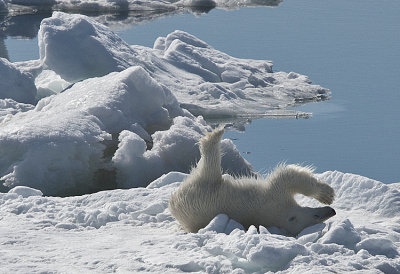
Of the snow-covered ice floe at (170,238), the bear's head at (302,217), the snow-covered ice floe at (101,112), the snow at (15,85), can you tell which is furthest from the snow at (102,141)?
the bear's head at (302,217)

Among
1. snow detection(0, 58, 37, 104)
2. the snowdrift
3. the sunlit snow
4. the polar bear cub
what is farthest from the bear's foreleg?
the snowdrift

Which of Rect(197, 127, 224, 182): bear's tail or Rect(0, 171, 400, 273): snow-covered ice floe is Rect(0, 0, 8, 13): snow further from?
Rect(197, 127, 224, 182): bear's tail

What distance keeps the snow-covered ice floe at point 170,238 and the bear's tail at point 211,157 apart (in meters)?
0.37

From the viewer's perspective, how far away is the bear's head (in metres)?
5.15

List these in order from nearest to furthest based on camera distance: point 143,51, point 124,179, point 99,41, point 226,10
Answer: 1. point 124,179
2. point 99,41
3. point 143,51
4. point 226,10

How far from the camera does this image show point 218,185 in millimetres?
5242

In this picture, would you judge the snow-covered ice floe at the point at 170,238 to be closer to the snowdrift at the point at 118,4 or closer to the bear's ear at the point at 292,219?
the bear's ear at the point at 292,219

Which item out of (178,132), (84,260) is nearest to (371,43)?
(178,132)

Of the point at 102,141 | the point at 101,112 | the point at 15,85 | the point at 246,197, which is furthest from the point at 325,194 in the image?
the point at 15,85

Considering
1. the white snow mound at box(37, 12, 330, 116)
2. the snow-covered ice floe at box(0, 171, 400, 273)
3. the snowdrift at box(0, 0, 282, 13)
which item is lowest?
the snowdrift at box(0, 0, 282, 13)

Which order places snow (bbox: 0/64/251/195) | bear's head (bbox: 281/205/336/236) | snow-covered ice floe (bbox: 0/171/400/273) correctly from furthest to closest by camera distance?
1. snow (bbox: 0/64/251/195)
2. bear's head (bbox: 281/205/336/236)
3. snow-covered ice floe (bbox: 0/171/400/273)

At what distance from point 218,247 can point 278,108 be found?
6750 mm

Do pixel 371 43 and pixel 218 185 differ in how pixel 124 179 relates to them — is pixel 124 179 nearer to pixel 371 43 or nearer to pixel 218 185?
pixel 218 185

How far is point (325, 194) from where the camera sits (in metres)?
5.30
